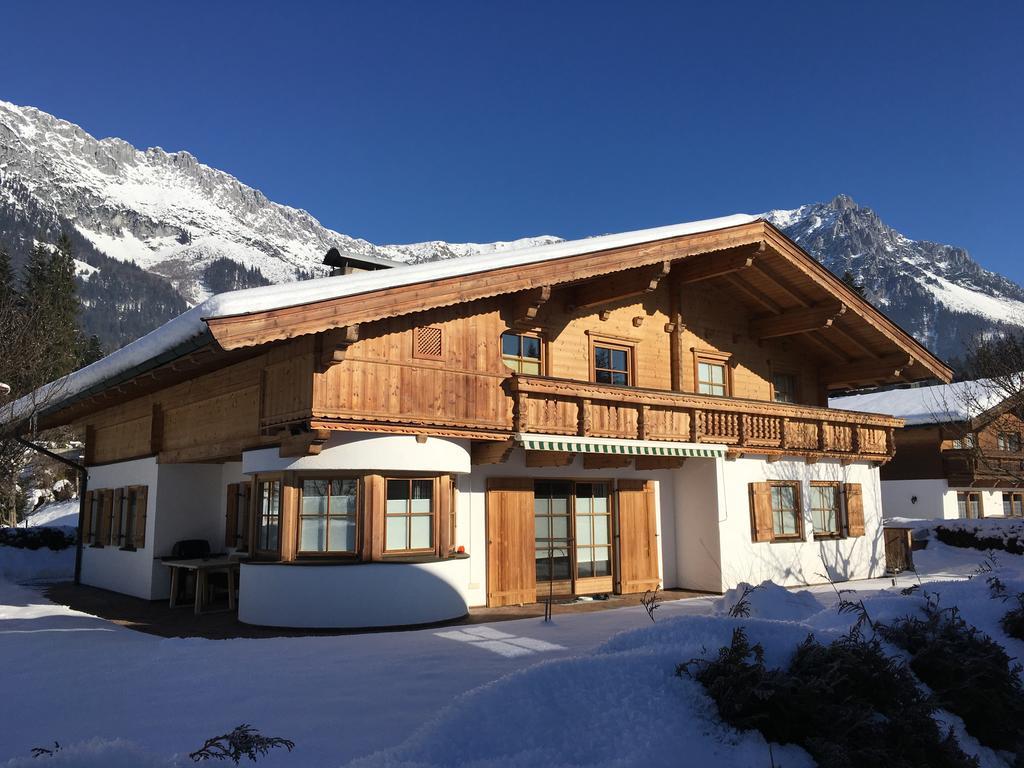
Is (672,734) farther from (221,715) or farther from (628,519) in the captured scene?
(628,519)

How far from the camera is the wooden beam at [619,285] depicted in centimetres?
1379

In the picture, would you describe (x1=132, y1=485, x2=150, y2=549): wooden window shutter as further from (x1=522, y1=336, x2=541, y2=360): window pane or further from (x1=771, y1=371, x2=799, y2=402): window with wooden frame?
(x1=771, y1=371, x2=799, y2=402): window with wooden frame

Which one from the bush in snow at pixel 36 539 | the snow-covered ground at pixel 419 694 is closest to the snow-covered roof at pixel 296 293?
the snow-covered ground at pixel 419 694

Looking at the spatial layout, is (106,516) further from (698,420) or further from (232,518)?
(698,420)

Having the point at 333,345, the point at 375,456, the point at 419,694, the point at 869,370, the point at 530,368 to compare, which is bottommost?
the point at 419,694

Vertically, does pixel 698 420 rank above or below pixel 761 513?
above

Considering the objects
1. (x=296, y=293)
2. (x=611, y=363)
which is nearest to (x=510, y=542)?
(x=611, y=363)

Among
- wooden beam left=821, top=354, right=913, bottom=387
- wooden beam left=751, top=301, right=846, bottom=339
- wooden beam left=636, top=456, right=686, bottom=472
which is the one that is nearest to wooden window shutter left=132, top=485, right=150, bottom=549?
wooden beam left=636, top=456, right=686, bottom=472

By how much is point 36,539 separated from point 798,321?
65.4 ft

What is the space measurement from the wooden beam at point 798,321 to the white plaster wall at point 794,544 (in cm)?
285

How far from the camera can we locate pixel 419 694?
557 centimetres

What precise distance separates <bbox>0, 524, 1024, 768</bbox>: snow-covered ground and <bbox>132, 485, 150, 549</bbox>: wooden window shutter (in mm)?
6316

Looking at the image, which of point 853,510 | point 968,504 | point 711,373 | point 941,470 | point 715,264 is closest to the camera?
point 715,264

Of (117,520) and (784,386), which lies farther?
(784,386)
